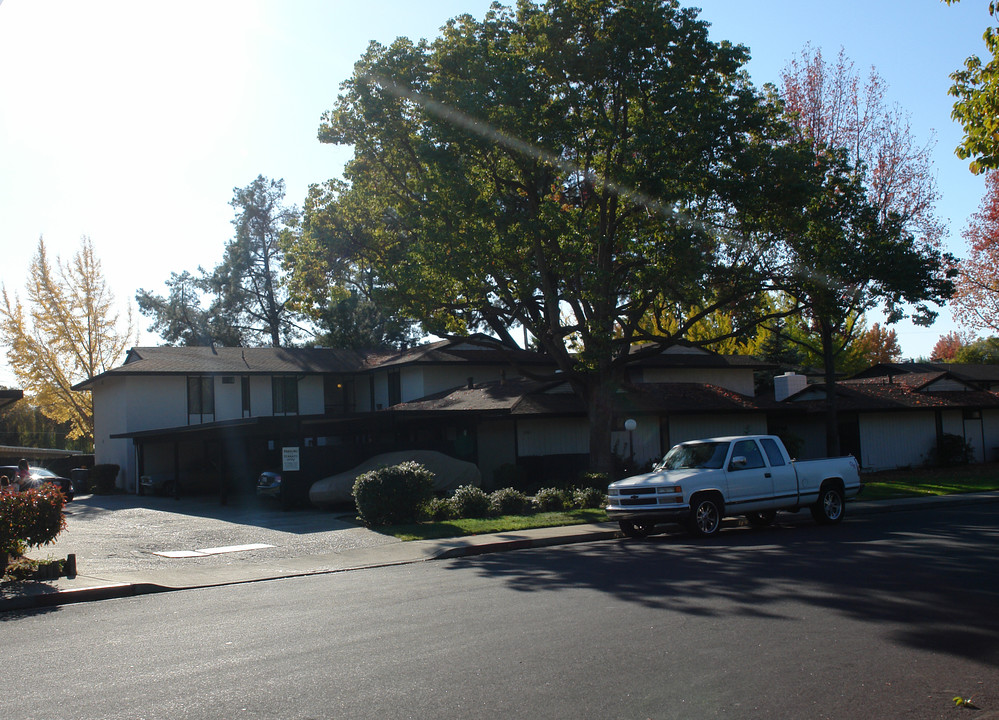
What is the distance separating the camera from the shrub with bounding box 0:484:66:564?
12.6 metres

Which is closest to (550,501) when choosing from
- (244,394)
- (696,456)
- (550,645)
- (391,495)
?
(391,495)

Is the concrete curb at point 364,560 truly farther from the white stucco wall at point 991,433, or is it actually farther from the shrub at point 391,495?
the white stucco wall at point 991,433

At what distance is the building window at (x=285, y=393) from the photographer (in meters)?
40.5

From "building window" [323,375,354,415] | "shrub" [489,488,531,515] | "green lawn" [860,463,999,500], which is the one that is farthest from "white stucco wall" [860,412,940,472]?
"building window" [323,375,354,415]

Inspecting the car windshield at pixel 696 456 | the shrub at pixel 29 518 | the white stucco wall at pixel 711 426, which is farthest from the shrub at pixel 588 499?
the shrub at pixel 29 518

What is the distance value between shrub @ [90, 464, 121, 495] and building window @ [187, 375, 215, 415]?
4.03 meters

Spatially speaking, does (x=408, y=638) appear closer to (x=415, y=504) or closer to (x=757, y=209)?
(x=415, y=504)

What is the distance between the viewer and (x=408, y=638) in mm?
8227

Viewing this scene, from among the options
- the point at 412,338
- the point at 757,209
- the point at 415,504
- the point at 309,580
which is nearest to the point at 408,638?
the point at 309,580

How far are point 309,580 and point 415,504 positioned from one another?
275 inches

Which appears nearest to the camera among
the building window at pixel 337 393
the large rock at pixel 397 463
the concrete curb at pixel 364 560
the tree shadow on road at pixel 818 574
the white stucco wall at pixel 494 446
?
the tree shadow on road at pixel 818 574

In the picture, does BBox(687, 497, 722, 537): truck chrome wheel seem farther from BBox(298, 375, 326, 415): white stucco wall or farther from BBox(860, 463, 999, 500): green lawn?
BBox(298, 375, 326, 415): white stucco wall

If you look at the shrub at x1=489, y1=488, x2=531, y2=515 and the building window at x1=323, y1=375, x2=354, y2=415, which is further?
the building window at x1=323, y1=375, x2=354, y2=415

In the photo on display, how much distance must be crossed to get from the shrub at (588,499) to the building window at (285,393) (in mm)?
20763
